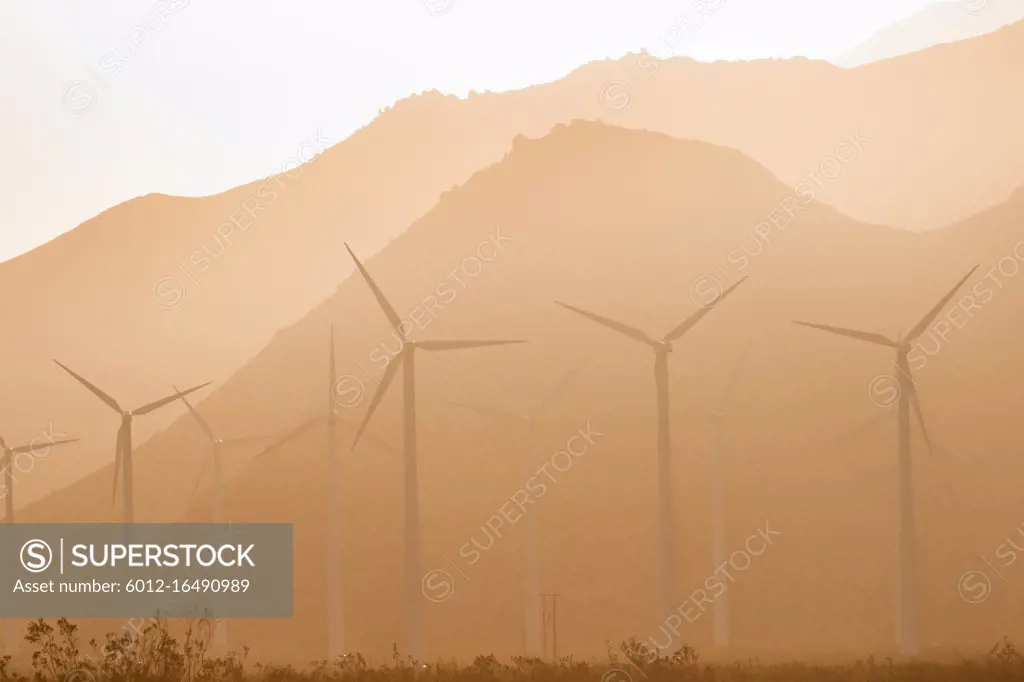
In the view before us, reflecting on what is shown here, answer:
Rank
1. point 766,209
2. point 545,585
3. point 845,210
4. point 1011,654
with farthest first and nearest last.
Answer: point 845,210 < point 766,209 < point 545,585 < point 1011,654

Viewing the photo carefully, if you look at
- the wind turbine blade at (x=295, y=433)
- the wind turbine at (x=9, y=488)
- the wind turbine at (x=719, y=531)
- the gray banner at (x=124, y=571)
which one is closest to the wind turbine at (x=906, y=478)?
the wind turbine at (x=719, y=531)

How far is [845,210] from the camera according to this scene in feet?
650

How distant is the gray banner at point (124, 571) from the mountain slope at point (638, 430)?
18.8 feet

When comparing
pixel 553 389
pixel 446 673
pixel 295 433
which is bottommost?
pixel 446 673

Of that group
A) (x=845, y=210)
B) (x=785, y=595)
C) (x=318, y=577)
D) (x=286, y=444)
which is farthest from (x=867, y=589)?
(x=845, y=210)

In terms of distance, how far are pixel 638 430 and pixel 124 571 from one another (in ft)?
176

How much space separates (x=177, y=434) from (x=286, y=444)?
71.8ft

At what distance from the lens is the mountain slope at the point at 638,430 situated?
101 m

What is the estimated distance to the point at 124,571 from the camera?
3420 inches

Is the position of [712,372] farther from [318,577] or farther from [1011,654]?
[1011,654]

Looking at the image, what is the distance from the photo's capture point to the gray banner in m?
92.5

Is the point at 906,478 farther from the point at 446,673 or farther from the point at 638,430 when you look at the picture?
the point at 638,430

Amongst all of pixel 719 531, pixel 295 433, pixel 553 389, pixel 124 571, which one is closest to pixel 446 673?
pixel 295 433

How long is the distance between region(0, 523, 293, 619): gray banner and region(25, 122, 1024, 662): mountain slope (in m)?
5.74
